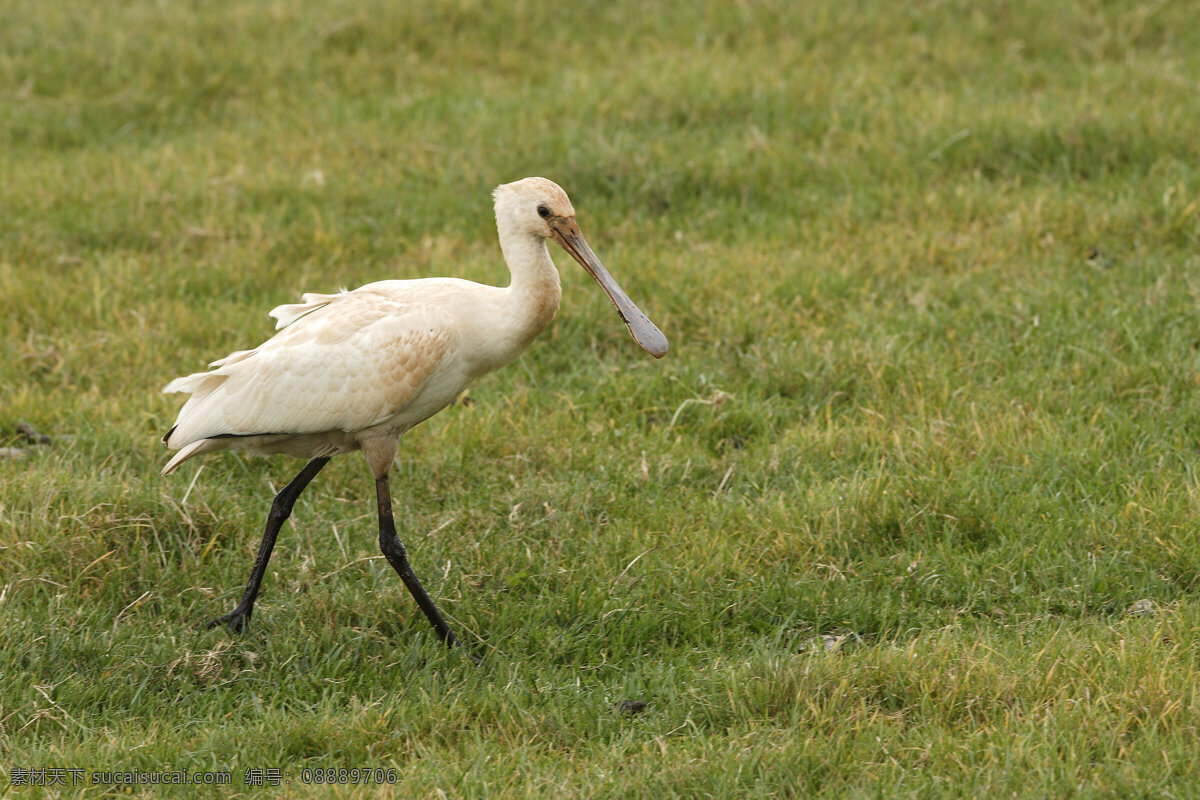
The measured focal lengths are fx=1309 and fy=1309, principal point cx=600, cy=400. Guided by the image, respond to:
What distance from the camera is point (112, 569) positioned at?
5.07 metres

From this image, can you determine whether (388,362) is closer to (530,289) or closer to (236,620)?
(530,289)

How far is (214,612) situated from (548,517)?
1381 millimetres

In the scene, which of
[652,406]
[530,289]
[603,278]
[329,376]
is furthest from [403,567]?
[652,406]

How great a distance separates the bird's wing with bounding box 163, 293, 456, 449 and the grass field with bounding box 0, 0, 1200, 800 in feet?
2.14

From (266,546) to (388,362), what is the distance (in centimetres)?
92

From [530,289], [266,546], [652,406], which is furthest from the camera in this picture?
[652,406]

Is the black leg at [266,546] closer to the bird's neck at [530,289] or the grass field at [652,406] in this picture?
the grass field at [652,406]

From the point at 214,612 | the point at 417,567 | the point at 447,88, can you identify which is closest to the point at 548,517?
the point at 417,567

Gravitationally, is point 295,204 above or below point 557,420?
above

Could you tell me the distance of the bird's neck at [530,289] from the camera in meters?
4.69

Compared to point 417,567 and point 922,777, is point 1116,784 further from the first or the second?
point 417,567

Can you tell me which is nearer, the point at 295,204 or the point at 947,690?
the point at 947,690

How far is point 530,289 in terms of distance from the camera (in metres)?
4.68

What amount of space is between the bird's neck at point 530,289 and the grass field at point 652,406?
3.41ft
